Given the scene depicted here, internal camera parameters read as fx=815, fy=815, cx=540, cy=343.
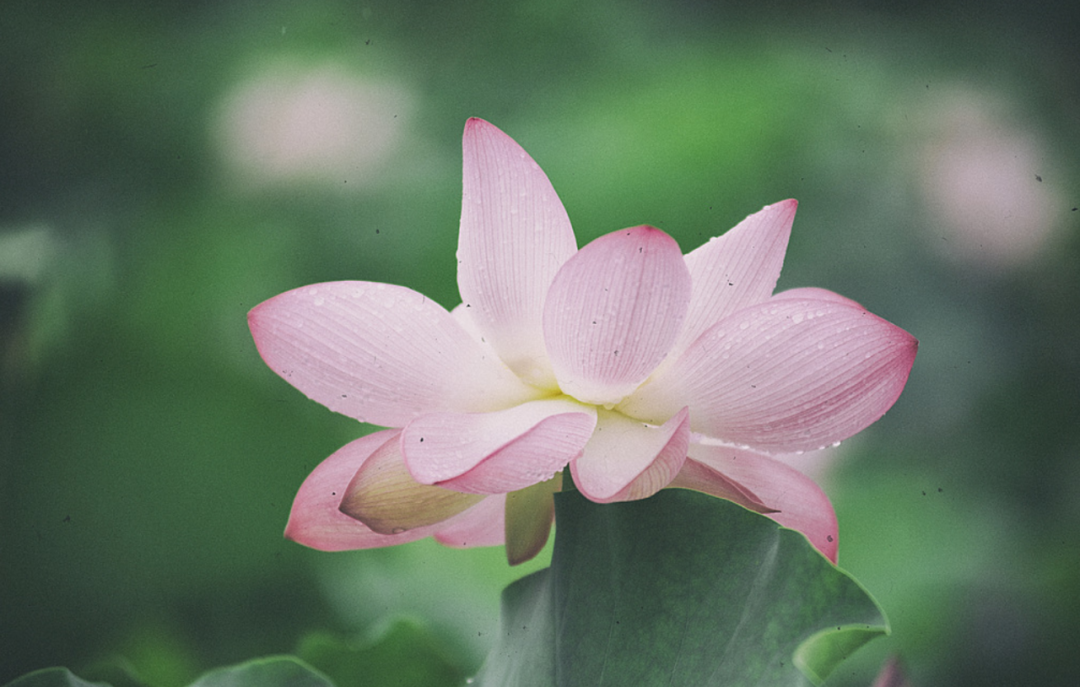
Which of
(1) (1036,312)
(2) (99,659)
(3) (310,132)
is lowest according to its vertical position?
(2) (99,659)

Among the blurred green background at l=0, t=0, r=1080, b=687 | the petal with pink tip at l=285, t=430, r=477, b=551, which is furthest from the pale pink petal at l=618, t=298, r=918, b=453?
the blurred green background at l=0, t=0, r=1080, b=687

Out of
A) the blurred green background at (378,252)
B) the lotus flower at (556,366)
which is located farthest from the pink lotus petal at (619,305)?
the blurred green background at (378,252)

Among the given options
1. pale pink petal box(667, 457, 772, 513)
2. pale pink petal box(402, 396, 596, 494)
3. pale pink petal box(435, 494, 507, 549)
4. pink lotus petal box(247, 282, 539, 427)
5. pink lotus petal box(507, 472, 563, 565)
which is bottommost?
pale pink petal box(435, 494, 507, 549)

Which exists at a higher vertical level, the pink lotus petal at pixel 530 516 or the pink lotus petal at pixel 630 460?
the pink lotus petal at pixel 630 460

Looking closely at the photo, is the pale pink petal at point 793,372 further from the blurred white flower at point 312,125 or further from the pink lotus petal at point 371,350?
the blurred white flower at point 312,125

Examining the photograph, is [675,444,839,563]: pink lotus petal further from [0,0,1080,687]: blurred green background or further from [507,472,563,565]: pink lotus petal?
[0,0,1080,687]: blurred green background

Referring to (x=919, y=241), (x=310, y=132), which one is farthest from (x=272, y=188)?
(x=919, y=241)

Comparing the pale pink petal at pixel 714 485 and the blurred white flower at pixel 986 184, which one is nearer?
the pale pink petal at pixel 714 485

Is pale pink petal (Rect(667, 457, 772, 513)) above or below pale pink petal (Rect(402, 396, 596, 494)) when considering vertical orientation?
below

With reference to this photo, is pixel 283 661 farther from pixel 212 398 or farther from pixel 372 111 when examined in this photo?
pixel 372 111
